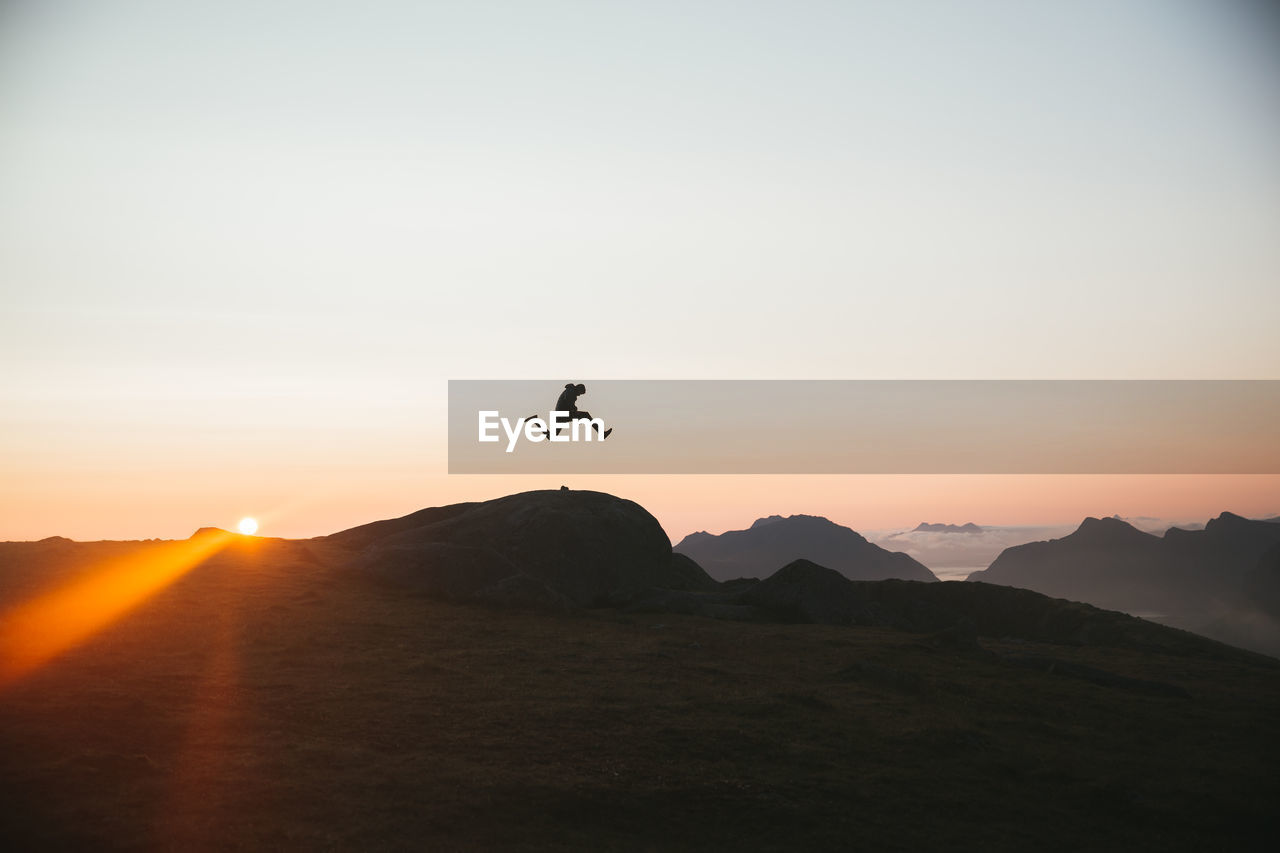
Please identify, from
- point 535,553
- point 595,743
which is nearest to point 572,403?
point 535,553

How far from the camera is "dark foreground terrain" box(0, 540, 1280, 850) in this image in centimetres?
1566

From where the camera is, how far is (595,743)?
19.7 m

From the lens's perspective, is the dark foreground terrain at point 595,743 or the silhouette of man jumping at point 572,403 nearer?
the dark foreground terrain at point 595,743

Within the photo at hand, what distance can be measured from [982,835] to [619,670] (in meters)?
11.9

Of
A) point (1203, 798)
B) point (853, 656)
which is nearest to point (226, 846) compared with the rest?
point (1203, 798)

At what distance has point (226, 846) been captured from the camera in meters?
14.2

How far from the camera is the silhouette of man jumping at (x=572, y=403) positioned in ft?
114

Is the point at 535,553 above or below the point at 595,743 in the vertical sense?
above

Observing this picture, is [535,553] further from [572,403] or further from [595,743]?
[595,743]

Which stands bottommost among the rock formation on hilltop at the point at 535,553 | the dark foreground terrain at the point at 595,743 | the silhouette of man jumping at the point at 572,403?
the dark foreground terrain at the point at 595,743

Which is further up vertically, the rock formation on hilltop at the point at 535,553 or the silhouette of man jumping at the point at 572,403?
the silhouette of man jumping at the point at 572,403

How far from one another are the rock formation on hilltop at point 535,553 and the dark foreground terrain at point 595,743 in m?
5.61

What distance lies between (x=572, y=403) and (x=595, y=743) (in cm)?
1717

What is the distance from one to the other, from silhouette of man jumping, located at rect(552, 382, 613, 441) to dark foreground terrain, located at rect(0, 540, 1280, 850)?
8094mm
